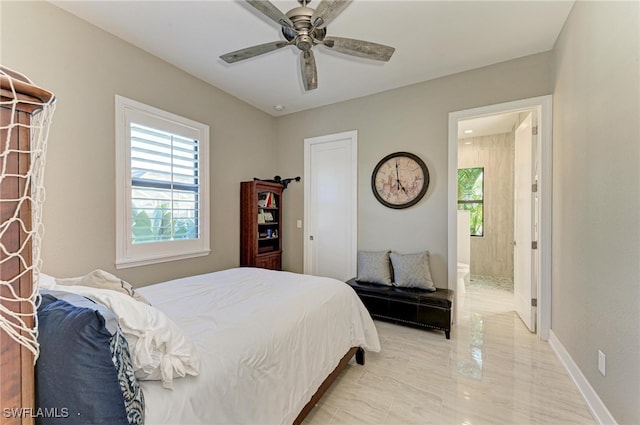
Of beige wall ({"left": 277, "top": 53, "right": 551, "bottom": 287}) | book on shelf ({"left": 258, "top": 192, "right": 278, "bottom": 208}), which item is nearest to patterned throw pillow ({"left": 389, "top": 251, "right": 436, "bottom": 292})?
beige wall ({"left": 277, "top": 53, "right": 551, "bottom": 287})

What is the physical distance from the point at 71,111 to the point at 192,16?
49.1 inches

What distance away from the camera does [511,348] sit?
8.61 ft

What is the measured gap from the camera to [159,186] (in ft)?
9.21

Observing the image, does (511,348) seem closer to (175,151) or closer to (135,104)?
(175,151)

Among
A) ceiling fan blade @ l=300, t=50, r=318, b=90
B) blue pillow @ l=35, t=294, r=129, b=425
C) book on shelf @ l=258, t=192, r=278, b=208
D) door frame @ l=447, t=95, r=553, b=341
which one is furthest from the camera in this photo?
book on shelf @ l=258, t=192, r=278, b=208

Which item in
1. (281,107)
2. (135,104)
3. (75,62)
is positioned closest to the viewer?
(75,62)

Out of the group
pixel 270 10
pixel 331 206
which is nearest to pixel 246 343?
pixel 270 10

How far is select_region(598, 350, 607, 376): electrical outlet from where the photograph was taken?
1.67m

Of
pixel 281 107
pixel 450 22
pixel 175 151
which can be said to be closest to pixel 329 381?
pixel 175 151

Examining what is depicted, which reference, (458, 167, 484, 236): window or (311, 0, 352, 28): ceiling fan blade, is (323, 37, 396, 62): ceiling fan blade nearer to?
(311, 0, 352, 28): ceiling fan blade

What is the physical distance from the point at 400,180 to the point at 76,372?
3.38m

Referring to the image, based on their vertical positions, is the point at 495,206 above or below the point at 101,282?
above

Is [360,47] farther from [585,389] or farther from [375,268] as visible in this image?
[585,389]

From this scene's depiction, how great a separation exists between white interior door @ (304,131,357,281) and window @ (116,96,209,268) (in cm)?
155
